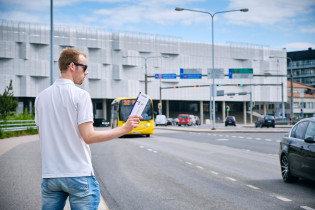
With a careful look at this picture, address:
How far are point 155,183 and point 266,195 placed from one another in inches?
99.7

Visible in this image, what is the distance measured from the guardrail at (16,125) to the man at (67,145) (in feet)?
83.9

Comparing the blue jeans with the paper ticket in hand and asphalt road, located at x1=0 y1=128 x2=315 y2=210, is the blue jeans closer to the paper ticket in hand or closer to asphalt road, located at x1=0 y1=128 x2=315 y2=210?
the paper ticket in hand

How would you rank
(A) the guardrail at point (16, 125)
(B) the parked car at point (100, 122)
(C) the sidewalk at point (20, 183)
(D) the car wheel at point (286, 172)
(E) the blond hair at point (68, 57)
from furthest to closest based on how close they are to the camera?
1. (B) the parked car at point (100, 122)
2. (A) the guardrail at point (16, 125)
3. (D) the car wheel at point (286, 172)
4. (C) the sidewalk at point (20, 183)
5. (E) the blond hair at point (68, 57)

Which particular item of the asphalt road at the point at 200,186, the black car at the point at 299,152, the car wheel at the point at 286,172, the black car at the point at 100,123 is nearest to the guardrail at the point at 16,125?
the asphalt road at the point at 200,186

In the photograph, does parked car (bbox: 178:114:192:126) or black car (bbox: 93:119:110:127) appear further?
black car (bbox: 93:119:110:127)

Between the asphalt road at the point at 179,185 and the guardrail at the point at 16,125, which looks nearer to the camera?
the asphalt road at the point at 179,185

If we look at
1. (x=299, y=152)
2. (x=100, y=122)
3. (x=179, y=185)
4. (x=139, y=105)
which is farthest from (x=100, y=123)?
(x=139, y=105)

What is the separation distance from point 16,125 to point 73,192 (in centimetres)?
3035

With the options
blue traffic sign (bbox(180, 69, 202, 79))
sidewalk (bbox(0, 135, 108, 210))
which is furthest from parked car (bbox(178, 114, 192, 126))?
sidewalk (bbox(0, 135, 108, 210))

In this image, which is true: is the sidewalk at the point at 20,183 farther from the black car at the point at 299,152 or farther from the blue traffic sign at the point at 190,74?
the blue traffic sign at the point at 190,74

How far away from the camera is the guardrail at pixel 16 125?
28.3 metres

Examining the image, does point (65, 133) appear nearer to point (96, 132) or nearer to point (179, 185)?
point (96, 132)

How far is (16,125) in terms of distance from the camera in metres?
31.8

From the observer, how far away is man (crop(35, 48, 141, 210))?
9.58 ft
